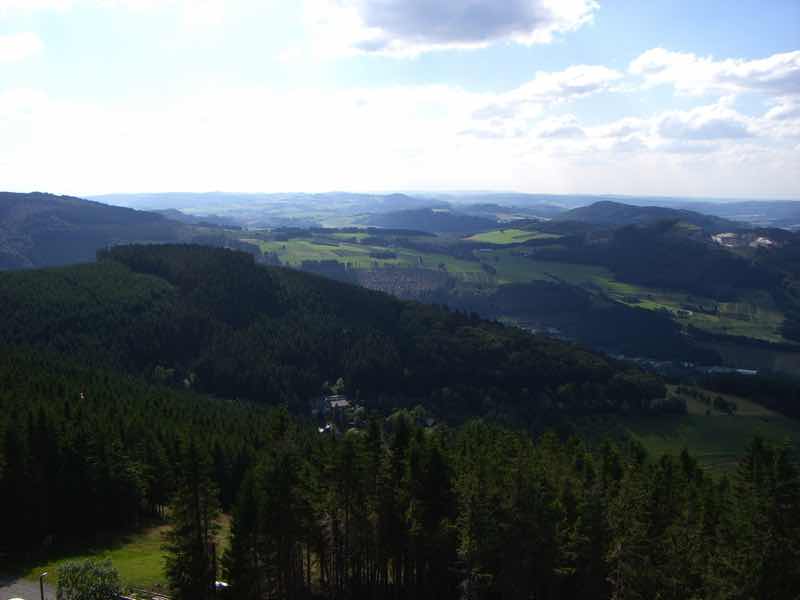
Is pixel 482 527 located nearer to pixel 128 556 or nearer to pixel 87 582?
pixel 87 582

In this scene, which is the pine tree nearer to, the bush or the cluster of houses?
the bush

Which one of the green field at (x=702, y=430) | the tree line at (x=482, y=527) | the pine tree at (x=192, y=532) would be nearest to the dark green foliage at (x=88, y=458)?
the pine tree at (x=192, y=532)

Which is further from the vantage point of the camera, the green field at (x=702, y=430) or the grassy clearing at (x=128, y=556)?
the green field at (x=702, y=430)

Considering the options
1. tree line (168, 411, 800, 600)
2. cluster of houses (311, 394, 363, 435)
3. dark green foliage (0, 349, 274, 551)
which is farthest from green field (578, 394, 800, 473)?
tree line (168, 411, 800, 600)

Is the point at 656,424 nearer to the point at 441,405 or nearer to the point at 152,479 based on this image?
the point at 441,405

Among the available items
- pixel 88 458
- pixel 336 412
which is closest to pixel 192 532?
pixel 88 458

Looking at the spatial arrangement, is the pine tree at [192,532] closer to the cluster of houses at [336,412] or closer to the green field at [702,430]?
the cluster of houses at [336,412]

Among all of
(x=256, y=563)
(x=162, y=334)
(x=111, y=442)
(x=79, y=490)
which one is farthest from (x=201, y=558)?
(x=162, y=334)
